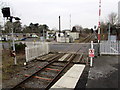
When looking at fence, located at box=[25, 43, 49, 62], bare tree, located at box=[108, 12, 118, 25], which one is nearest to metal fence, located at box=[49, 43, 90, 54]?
fence, located at box=[25, 43, 49, 62]

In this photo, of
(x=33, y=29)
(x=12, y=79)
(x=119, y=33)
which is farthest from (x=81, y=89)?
(x=33, y=29)

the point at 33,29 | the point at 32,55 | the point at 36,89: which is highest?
the point at 33,29

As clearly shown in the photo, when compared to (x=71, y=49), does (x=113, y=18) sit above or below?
above

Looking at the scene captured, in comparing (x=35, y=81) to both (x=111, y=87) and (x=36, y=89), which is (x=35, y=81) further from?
(x=111, y=87)

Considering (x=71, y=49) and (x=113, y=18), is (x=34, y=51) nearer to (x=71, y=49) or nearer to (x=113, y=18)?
(x=71, y=49)

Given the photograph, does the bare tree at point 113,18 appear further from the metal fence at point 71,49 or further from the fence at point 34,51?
the fence at point 34,51

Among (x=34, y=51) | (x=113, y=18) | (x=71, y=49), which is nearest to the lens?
(x=34, y=51)

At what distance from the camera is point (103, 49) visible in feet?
34.0

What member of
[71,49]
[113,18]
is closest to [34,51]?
[71,49]

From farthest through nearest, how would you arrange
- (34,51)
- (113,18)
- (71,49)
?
(113,18) < (71,49) < (34,51)

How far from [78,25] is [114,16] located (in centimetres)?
4973

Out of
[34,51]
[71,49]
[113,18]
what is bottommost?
[71,49]

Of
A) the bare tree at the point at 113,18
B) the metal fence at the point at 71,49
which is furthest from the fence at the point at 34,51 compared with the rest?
the bare tree at the point at 113,18

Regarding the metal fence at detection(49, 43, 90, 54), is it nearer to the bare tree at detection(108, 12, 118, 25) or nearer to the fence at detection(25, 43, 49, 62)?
the fence at detection(25, 43, 49, 62)
